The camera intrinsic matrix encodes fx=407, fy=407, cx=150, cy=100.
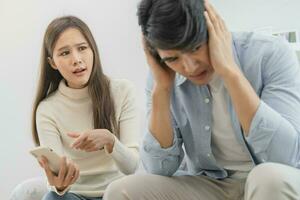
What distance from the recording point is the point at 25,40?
2.23 metres

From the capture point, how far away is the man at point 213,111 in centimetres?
85

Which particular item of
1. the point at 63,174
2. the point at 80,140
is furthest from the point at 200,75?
the point at 63,174

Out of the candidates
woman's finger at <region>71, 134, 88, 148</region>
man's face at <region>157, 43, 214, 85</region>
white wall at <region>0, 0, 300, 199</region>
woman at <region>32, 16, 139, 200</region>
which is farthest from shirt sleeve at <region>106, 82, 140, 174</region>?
white wall at <region>0, 0, 300, 199</region>

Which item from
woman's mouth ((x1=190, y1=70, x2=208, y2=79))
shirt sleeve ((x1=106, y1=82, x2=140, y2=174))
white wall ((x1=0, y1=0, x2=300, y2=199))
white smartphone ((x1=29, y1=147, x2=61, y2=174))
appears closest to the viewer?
woman's mouth ((x1=190, y1=70, x2=208, y2=79))

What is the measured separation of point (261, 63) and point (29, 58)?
156 centimetres

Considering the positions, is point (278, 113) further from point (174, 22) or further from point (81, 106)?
point (81, 106)

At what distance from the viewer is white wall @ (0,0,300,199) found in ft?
7.17

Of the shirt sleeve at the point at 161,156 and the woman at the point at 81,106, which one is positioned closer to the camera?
the shirt sleeve at the point at 161,156

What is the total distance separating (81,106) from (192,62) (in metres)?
0.66

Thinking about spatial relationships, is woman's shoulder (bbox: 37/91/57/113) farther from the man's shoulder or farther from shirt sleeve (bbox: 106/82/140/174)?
the man's shoulder

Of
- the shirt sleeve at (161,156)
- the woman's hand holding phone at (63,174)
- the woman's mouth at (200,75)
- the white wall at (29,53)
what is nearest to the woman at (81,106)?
the woman's hand holding phone at (63,174)

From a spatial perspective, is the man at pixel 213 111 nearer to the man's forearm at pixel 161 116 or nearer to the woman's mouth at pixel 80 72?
the man's forearm at pixel 161 116

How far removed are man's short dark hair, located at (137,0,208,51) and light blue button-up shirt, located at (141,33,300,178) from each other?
0.17m

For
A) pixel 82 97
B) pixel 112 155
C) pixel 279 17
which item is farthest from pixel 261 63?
pixel 279 17
